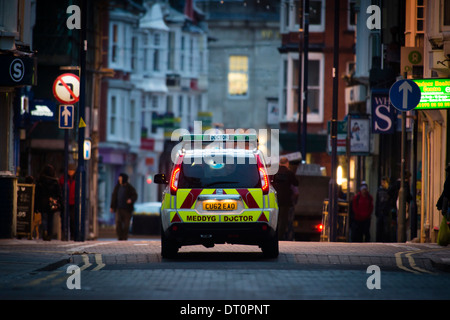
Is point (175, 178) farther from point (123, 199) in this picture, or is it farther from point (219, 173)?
point (123, 199)

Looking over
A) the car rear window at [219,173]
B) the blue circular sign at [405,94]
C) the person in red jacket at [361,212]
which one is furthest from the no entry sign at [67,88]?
the car rear window at [219,173]

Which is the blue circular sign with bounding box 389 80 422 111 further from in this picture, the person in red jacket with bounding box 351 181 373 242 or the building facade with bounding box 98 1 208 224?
the building facade with bounding box 98 1 208 224

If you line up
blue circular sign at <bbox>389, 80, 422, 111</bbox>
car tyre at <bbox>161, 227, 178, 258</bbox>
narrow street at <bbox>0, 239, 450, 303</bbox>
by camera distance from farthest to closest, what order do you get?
blue circular sign at <bbox>389, 80, 422, 111</bbox>
car tyre at <bbox>161, 227, 178, 258</bbox>
narrow street at <bbox>0, 239, 450, 303</bbox>

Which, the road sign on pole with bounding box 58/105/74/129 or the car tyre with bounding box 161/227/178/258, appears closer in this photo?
the car tyre with bounding box 161/227/178/258

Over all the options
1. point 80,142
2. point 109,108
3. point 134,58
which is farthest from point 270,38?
point 80,142

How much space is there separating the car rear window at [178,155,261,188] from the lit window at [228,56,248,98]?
212 ft

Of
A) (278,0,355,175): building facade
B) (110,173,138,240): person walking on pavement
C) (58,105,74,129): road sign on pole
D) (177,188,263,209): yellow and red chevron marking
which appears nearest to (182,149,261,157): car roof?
(177,188,263,209): yellow and red chevron marking

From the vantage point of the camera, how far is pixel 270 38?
84.4 meters

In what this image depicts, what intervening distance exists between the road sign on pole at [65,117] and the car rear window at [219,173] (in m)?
9.69

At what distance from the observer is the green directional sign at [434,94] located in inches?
965

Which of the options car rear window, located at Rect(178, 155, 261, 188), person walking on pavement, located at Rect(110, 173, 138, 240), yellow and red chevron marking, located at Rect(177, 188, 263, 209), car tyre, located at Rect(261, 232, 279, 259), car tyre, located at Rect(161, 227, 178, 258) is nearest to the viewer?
yellow and red chevron marking, located at Rect(177, 188, 263, 209)

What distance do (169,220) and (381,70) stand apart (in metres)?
21.3

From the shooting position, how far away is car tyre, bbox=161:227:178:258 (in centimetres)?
1884

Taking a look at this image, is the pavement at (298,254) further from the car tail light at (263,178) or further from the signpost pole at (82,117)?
the signpost pole at (82,117)
